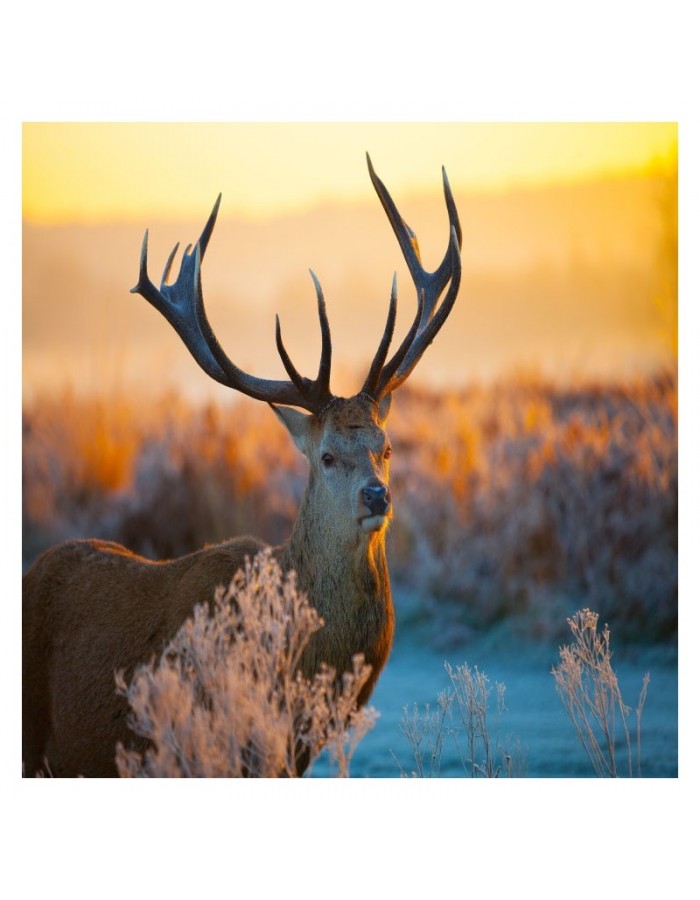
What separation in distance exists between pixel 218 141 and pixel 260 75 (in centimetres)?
54

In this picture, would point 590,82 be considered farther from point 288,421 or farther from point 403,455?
point 403,455

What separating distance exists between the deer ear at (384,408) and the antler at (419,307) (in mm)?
28

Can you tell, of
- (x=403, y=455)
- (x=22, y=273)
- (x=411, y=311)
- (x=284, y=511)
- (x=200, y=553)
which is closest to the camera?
(x=200, y=553)

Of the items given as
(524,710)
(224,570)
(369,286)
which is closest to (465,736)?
(524,710)

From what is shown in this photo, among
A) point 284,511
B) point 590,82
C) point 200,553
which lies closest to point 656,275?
point 590,82

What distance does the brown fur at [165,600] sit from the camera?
4105mm

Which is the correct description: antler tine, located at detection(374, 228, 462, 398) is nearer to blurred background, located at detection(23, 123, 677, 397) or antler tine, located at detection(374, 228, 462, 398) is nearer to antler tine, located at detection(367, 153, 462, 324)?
antler tine, located at detection(367, 153, 462, 324)

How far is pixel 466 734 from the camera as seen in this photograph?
4945 millimetres

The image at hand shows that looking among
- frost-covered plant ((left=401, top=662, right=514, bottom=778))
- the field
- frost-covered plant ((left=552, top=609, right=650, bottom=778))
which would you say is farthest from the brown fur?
the field

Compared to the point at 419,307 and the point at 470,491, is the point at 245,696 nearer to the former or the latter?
the point at 419,307

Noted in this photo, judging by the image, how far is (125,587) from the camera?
444 cm

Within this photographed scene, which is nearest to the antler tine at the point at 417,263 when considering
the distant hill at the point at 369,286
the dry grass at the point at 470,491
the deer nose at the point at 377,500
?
the deer nose at the point at 377,500

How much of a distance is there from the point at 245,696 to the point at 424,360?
4.15 m
